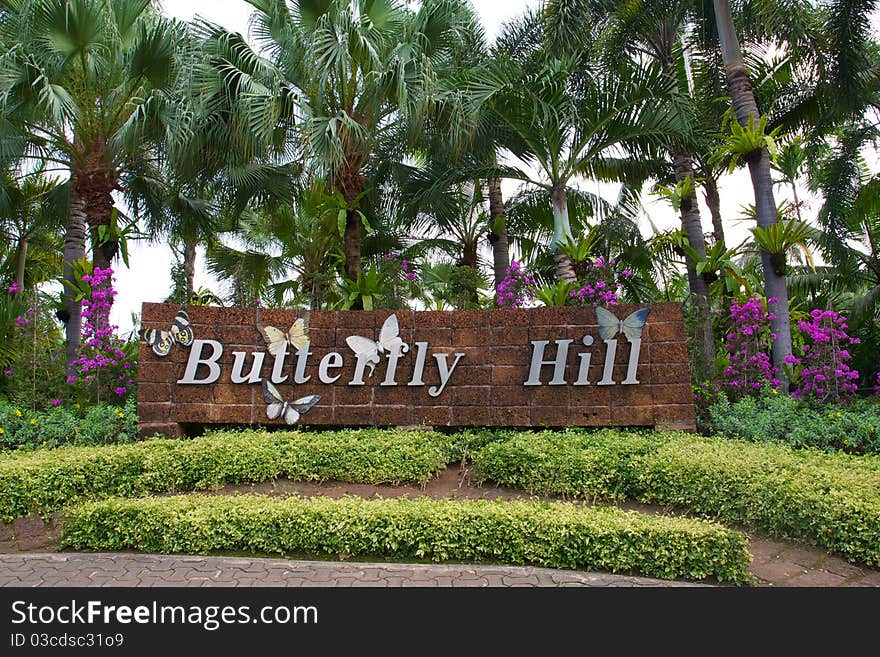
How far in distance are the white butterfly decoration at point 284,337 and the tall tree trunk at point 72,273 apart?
10.8 ft

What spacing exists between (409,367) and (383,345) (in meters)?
0.45

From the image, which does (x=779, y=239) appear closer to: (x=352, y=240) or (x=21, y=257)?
(x=352, y=240)

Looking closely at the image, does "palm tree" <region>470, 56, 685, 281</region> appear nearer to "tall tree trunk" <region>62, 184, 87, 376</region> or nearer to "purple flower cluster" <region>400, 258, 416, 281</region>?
"purple flower cluster" <region>400, 258, 416, 281</region>

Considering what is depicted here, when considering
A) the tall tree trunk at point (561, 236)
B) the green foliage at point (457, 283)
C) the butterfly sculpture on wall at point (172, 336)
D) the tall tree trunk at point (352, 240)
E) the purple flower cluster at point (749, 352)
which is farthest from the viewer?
the green foliage at point (457, 283)

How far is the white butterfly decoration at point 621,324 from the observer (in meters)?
8.32

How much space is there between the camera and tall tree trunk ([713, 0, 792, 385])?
380 inches

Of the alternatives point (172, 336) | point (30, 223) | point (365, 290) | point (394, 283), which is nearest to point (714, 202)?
point (394, 283)

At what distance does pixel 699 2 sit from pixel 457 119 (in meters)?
5.26

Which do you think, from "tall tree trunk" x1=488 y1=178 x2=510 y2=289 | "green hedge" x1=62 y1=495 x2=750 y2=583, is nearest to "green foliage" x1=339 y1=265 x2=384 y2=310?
"tall tree trunk" x1=488 y1=178 x2=510 y2=289

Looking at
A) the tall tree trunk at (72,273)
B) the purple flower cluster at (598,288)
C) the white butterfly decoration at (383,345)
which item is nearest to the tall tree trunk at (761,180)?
the purple flower cluster at (598,288)

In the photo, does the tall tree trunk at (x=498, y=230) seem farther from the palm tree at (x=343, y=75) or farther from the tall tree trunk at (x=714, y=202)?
the tall tree trunk at (x=714, y=202)

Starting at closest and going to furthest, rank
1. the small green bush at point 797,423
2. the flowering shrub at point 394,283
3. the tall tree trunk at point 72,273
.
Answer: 1. the small green bush at point 797,423
2. the tall tree trunk at point 72,273
3. the flowering shrub at point 394,283

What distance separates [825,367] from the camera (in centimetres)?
914

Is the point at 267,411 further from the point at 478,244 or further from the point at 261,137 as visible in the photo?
the point at 478,244
